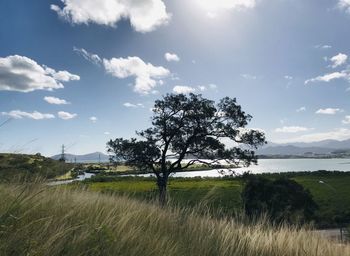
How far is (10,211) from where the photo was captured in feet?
12.8

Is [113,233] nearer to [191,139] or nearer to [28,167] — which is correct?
[28,167]

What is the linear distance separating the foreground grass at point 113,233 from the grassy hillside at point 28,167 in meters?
0.98

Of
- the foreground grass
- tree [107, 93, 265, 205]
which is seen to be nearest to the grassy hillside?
the foreground grass

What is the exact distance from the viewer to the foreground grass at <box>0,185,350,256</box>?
11.7 ft

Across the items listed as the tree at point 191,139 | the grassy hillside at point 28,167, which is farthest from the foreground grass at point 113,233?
the tree at point 191,139

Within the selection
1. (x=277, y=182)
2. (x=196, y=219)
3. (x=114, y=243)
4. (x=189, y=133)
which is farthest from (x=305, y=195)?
(x=114, y=243)

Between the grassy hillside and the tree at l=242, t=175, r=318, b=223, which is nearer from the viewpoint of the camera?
the grassy hillside

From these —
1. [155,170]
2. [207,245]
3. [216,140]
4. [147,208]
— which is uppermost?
[216,140]

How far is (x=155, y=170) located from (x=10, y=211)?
36031 mm

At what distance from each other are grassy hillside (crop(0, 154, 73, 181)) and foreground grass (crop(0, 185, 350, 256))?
38.8 inches

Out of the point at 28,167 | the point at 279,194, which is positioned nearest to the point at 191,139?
the point at 279,194

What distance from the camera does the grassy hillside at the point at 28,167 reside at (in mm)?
6699

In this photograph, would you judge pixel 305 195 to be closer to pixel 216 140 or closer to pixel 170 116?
pixel 216 140

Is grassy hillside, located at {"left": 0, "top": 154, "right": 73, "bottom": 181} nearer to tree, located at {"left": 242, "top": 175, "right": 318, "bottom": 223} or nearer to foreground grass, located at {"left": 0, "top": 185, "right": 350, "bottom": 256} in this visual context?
foreground grass, located at {"left": 0, "top": 185, "right": 350, "bottom": 256}
